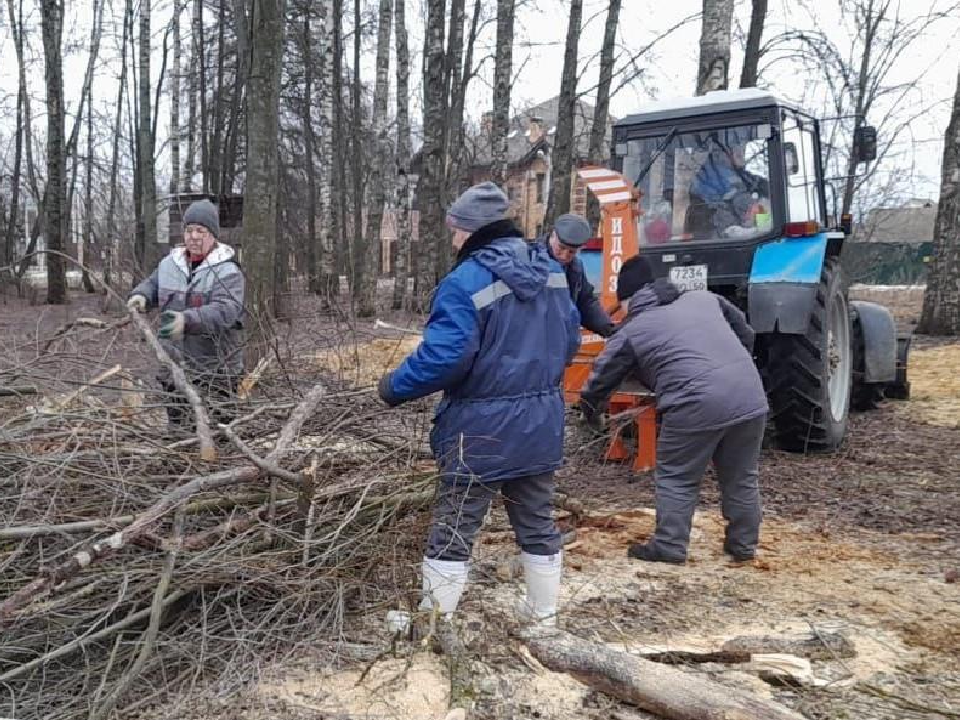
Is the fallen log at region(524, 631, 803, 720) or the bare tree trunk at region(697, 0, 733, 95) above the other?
the bare tree trunk at region(697, 0, 733, 95)

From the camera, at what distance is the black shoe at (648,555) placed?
4.20 m

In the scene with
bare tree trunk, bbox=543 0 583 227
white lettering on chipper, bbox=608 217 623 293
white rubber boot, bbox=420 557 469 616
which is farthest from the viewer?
bare tree trunk, bbox=543 0 583 227

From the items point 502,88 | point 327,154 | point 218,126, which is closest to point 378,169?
point 327,154

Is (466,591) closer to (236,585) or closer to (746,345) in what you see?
(236,585)

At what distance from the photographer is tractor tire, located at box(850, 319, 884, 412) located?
24.9 ft

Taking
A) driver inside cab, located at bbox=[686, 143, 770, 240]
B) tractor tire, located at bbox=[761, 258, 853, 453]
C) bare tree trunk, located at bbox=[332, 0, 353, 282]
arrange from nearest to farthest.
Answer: tractor tire, located at bbox=[761, 258, 853, 453] < driver inside cab, located at bbox=[686, 143, 770, 240] < bare tree trunk, located at bbox=[332, 0, 353, 282]

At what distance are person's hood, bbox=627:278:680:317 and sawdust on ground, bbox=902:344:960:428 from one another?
429 centimetres

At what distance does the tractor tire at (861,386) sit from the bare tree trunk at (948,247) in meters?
4.94

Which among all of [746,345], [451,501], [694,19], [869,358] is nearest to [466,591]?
[451,501]

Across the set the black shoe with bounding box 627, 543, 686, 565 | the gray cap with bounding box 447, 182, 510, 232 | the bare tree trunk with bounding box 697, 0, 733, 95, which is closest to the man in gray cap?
the black shoe with bounding box 627, 543, 686, 565

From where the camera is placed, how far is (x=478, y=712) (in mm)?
2834

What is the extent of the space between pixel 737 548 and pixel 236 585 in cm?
232

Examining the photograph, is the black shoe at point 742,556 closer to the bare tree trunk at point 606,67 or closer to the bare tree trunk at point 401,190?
the bare tree trunk at point 606,67

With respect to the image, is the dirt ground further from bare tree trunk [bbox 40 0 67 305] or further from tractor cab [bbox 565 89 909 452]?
bare tree trunk [bbox 40 0 67 305]
